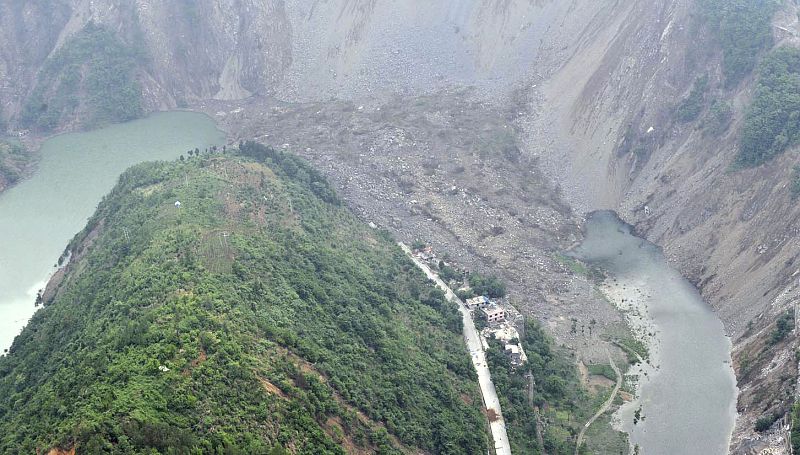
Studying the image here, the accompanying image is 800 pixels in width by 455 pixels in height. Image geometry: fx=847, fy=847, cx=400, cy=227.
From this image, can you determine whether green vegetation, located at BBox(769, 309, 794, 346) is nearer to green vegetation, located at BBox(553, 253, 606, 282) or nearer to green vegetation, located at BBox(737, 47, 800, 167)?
green vegetation, located at BBox(553, 253, 606, 282)

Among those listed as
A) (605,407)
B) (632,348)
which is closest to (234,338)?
(605,407)

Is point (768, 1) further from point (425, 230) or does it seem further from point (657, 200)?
point (425, 230)

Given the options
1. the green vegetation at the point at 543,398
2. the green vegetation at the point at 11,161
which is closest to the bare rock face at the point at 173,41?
the green vegetation at the point at 11,161

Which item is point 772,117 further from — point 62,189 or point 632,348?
point 62,189

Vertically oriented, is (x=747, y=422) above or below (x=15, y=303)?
above

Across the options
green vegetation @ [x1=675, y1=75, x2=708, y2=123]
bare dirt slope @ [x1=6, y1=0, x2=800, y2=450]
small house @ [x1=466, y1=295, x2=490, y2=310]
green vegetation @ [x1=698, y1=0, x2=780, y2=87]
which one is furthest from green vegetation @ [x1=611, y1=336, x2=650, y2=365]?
green vegetation @ [x1=698, y1=0, x2=780, y2=87]

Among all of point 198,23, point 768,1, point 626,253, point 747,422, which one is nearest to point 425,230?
point 626,253
